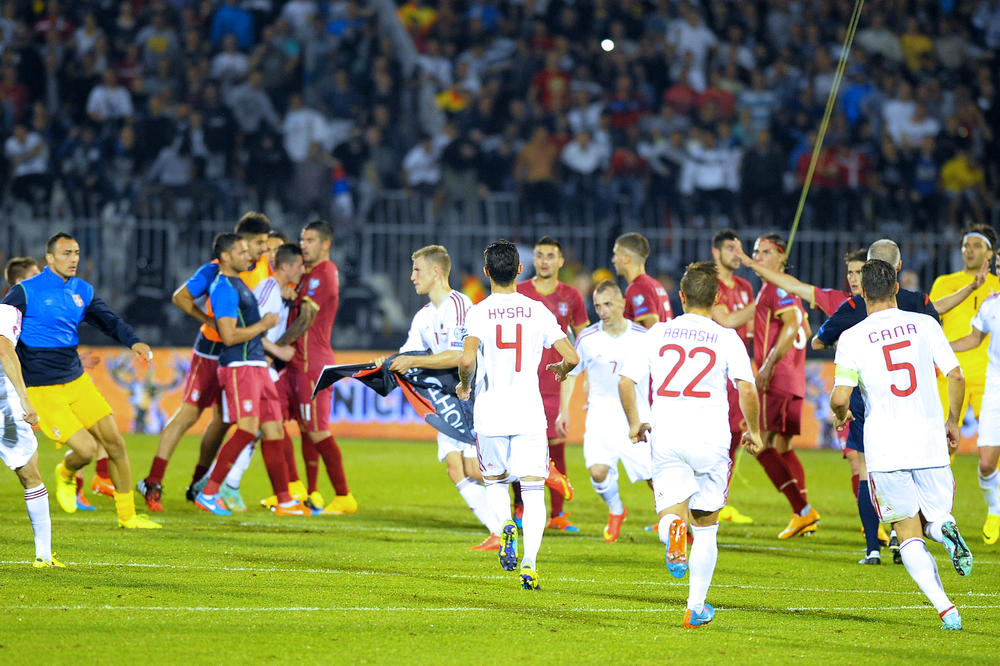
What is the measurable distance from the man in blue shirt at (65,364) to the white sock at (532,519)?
3.38 m

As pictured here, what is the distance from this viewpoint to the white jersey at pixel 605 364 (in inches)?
405

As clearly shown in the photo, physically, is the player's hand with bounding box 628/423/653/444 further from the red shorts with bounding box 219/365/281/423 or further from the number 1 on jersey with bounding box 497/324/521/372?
the red shorts with bounding box 219/365/281/423

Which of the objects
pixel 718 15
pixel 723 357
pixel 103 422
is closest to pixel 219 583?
pixel 103 422

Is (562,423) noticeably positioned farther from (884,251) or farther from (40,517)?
(40,517)

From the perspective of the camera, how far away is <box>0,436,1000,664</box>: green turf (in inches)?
238

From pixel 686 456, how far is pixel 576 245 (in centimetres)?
1226

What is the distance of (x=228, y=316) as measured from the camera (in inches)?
423

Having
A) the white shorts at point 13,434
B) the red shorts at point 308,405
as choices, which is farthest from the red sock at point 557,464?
the white shorts at point 13,434

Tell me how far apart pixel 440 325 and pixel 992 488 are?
473cm

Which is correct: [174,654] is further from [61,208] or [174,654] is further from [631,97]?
[631,97]

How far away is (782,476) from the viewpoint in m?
10.9

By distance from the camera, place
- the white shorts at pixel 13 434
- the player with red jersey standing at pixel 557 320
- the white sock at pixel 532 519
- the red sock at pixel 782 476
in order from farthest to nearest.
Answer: the red sock at pixel 782 476
the player with red jersey standing at pixel 557 320
the white shorts at pixel 13 434
the white sock at pixel 532 519

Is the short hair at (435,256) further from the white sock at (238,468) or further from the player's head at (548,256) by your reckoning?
the white sock at (238,468)

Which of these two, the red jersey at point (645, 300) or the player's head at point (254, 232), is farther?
the player's head at point (254, 232)
